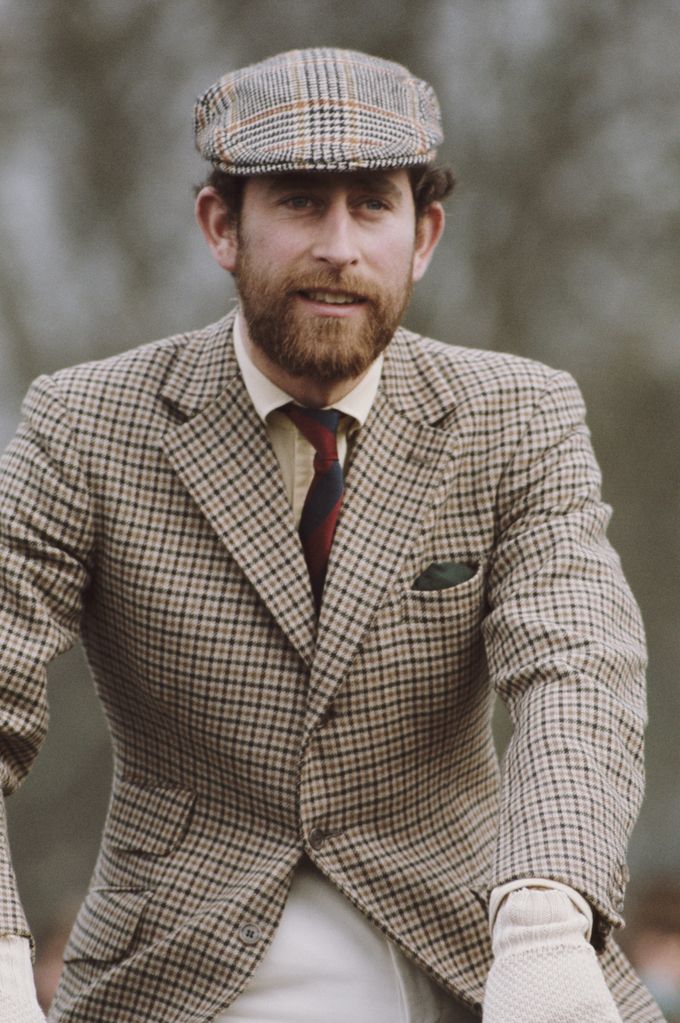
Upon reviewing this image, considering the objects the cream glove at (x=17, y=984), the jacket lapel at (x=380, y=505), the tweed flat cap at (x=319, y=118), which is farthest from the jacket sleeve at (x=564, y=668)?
the cream glove at (x=17, y=984)

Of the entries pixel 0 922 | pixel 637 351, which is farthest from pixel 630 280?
pixel 0 922

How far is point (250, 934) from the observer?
7.05 feet

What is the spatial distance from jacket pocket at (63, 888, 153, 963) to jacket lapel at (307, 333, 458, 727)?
1.21ft

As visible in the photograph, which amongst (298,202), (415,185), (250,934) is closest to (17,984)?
(250,934)

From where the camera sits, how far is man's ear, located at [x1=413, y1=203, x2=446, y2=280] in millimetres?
2428

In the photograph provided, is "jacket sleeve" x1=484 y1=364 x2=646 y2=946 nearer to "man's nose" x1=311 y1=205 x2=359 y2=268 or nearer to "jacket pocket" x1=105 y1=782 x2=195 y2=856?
"man's nose" x1=311 y1=205 x2=359 y2=268

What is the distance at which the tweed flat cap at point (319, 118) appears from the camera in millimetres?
2141

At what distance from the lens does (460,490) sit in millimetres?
2297

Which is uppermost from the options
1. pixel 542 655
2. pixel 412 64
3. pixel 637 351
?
pixel 412 64

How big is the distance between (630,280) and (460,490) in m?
2.39

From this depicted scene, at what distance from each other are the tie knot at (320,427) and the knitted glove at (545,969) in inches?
28.5

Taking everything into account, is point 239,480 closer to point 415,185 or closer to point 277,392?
point 277,392

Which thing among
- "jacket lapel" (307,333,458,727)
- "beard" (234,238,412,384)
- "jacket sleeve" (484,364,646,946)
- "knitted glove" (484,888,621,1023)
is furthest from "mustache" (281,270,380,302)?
"knitted glove" (484,888,621,1023)

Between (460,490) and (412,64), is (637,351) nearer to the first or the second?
(412,64)
